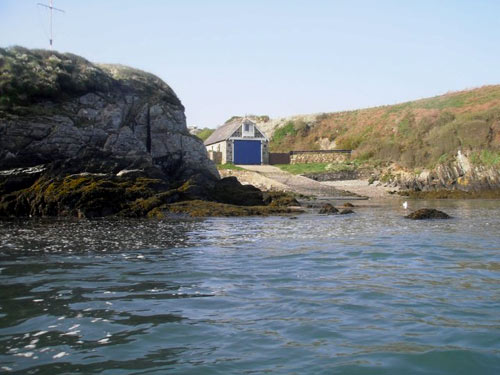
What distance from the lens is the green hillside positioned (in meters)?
50.9

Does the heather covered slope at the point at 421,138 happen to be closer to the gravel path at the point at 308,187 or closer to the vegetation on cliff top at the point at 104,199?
the gravel path at the point at 308,187

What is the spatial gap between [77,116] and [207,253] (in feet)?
61.5

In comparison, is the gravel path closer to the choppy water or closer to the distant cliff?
the distant cliff

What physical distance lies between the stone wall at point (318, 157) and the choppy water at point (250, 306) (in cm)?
5072

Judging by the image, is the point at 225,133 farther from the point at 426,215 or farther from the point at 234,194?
the point at 426,215

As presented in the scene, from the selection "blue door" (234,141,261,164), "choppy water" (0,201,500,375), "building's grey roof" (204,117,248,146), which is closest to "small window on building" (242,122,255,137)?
"building's grey roof" (204,117,248,146)

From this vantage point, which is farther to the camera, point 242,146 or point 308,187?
point 242,146

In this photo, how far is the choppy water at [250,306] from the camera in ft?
18.0

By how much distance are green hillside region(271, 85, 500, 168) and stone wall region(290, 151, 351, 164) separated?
1666mm

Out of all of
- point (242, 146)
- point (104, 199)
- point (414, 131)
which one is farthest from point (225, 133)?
point (104, 199)

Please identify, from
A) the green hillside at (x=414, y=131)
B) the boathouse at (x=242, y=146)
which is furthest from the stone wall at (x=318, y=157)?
the boathouse at (x=242, y=146)

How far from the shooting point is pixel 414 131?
6519 centimetres

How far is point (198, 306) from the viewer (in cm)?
765

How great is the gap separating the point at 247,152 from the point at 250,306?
5614 cm
